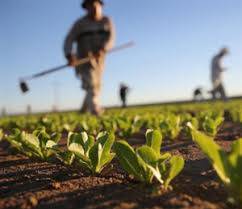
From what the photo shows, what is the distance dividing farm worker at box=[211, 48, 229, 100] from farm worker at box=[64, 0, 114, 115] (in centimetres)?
A: 684

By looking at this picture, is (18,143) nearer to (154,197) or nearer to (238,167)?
(154,197)

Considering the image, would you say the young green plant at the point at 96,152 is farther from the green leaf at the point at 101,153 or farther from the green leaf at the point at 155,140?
the green leaf at the point at 155,140

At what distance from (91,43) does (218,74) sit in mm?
7192

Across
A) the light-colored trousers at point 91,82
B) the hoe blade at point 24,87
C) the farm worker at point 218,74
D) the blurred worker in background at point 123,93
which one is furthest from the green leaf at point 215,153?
the blurred worker in background at point 123,93

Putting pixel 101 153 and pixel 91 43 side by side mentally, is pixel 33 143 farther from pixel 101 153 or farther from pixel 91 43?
pixel 91 43

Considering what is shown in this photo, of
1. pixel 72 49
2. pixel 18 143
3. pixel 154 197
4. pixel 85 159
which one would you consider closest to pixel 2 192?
pixel 85 159

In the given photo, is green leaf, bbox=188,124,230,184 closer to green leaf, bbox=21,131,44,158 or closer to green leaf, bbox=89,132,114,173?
green leaf, bbox=89,132,114,173

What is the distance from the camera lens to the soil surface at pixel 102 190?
1.68 metres

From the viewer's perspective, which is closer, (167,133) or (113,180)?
(113,180)

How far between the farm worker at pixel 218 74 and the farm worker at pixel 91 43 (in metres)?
6.84

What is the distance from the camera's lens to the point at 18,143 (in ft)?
9.75

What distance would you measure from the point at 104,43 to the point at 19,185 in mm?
7291

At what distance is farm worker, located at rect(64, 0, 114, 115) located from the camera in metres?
9.00

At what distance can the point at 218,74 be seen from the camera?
49.6 feet
